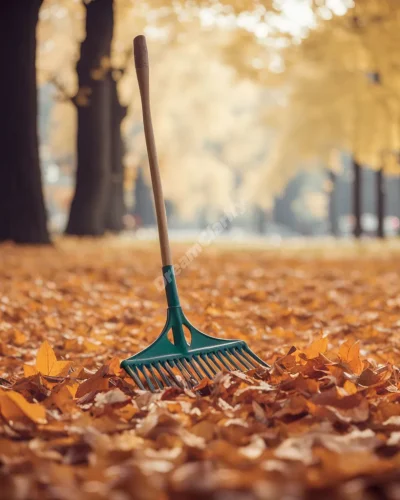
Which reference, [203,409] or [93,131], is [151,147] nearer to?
[203,409]

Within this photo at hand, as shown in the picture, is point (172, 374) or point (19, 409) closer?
point (19, 409)

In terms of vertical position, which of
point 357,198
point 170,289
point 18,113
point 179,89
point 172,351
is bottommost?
point 172,351

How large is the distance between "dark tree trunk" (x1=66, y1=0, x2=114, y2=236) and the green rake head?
900 cm

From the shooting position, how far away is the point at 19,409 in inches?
91.1

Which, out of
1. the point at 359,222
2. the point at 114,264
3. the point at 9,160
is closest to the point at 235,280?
the point at 114,264

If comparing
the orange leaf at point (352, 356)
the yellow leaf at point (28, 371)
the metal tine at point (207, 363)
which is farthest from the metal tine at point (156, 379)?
the orange leaf at point (352, 356)

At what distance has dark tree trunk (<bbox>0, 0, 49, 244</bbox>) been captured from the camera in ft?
29.2

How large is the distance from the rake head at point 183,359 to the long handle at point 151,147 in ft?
1.01

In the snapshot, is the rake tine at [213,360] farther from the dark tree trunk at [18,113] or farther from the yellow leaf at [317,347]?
the dark tree trunk at [18,113]

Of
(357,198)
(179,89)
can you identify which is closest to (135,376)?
(357,198)

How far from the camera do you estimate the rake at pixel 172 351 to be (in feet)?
9.37

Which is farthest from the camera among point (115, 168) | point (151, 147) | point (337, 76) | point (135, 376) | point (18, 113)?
point (115, 168)

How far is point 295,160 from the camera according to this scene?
739 inches

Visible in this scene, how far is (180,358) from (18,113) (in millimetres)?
6822
